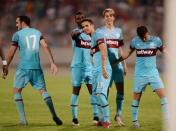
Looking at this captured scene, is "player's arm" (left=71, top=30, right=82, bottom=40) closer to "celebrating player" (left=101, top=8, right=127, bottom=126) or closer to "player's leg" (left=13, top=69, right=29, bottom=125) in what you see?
"celebrating player" (left=101, top=8, right=127, bottom=126)

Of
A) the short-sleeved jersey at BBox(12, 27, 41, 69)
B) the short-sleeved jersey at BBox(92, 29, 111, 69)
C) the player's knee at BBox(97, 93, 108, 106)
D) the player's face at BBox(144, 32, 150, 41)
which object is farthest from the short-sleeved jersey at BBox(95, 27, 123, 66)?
the short-sleeved jersey at BBox(12, 27, 41, 69)

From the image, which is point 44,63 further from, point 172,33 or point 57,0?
point 172,33

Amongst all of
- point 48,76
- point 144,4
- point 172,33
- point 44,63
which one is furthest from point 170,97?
point 144,4

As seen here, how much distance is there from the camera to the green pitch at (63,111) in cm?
1293

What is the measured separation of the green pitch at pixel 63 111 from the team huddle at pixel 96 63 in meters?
0.30

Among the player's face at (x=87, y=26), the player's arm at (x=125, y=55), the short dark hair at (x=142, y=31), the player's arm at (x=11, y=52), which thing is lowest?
the player's arm at (x=125, y=55)

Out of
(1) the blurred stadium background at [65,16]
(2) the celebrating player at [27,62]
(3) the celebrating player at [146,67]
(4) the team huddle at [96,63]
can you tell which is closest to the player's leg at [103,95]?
(4) the team huddle at [96,63]

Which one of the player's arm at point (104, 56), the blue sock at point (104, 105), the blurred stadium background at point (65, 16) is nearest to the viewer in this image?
the player's arm at point (104, 56)

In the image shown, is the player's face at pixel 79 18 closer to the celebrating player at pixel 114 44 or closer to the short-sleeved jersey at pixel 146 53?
the celebrating player at pixel 114 44

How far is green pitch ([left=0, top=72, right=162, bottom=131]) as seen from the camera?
12.9 metres

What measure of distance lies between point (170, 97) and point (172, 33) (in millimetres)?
724

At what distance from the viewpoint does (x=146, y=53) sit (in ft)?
41.8

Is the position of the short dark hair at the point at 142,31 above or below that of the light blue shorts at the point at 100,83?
above

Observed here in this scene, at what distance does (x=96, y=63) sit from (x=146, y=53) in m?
0.95
